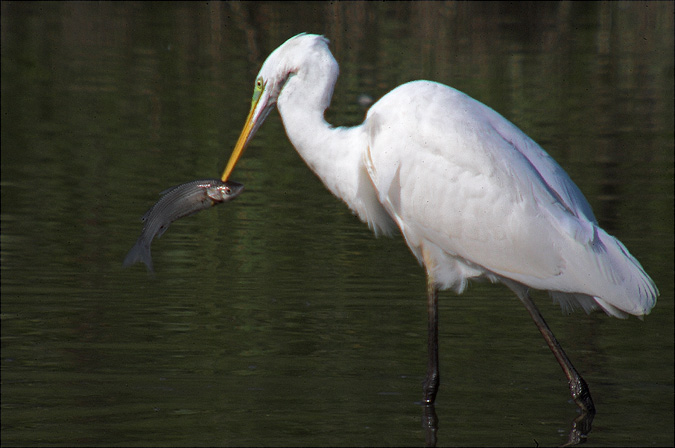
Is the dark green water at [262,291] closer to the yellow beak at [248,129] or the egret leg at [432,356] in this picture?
the egret leg at [432,356]

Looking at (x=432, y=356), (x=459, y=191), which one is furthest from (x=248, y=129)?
(x=432, y=356)

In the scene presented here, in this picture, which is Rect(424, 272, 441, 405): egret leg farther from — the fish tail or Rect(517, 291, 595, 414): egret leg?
the fish tail

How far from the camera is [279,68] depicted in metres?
5.79

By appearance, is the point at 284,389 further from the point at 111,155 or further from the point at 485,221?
the point at 111,155

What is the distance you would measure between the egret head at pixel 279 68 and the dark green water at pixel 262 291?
1124 millimetres

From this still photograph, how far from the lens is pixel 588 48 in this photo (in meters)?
20.3

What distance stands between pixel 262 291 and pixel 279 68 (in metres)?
1.99

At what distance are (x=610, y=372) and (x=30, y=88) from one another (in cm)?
1022

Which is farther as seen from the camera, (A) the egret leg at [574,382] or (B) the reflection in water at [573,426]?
(A) the egret leg at [574,382]

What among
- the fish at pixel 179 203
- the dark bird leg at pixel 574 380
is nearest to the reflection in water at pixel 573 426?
the dark bird leg at pixel 574 380

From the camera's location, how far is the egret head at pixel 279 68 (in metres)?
5.73

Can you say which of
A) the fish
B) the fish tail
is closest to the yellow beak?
the fish

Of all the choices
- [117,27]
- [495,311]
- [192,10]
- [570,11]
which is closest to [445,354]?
[495,311]

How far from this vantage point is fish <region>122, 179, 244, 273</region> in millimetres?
5480
